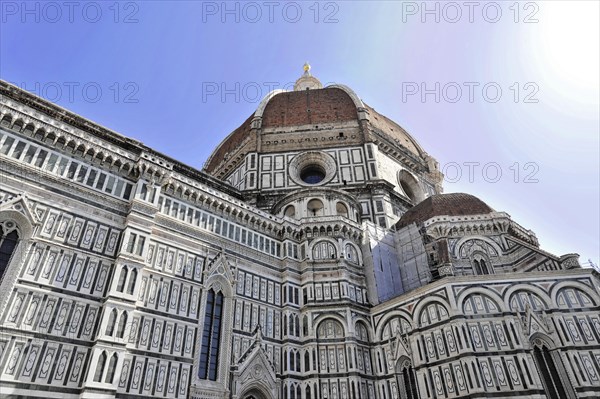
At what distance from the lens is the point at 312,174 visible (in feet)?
104

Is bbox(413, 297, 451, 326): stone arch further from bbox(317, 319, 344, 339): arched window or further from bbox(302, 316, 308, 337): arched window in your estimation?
bbox(302, 316, 308, 337): arched window

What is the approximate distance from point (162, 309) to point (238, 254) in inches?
202

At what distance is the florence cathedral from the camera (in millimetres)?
14297

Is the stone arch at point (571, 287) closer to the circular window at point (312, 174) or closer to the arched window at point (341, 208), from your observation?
the arched window at point (341, 208)

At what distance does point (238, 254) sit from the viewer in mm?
20562

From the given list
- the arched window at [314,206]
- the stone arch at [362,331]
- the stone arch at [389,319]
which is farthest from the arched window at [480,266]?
the arched window at [314,206]

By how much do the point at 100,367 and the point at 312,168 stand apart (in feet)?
70.1

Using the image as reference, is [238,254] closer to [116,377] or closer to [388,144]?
[116,377]

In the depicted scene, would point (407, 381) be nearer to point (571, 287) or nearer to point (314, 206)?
point (571, 287)

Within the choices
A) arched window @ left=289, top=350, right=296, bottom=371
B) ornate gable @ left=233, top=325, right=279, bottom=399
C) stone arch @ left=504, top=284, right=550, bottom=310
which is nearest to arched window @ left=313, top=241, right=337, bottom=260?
arched window @ left=289, top=350, right=296, bottom=371

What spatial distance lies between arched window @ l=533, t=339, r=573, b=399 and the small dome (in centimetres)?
911

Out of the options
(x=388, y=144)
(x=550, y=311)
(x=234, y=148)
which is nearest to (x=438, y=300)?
(x=550, y=311)

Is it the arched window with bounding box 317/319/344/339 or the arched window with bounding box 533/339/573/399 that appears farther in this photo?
the arched window with bounding box 317/319/344/339

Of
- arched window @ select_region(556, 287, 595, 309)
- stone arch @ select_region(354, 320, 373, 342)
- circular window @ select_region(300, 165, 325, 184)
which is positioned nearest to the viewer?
arched window @ select_region(556, 287, 595, 309)
